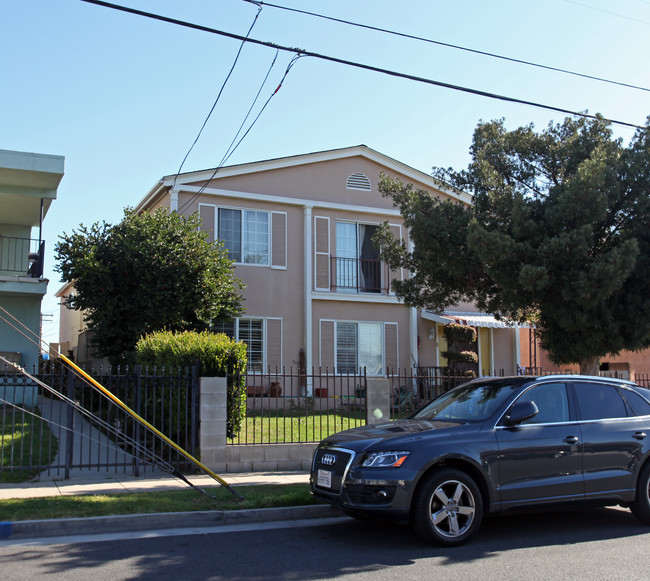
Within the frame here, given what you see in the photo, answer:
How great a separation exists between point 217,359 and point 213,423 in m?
1.03

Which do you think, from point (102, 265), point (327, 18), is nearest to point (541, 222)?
point (327, 18)

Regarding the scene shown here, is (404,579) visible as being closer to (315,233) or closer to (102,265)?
(102,265)

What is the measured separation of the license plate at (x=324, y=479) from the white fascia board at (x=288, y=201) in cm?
1231

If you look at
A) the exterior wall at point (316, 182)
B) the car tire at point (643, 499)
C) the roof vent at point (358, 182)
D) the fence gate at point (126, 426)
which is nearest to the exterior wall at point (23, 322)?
the fence gate at point (126, 426)

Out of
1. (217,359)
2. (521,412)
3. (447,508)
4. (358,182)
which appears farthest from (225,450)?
(358,182)

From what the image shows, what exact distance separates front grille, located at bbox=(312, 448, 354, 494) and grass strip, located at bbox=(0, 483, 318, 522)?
116 centimetres

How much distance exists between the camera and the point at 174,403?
1073 centimetres

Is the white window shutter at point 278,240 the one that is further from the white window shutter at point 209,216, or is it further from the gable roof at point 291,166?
the white window shutter at point 209,216

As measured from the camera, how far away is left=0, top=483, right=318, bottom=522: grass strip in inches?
285

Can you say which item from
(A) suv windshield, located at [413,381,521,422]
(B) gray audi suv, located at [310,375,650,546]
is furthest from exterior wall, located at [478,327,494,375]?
(A) suv windshield, located at [413,381,521,422]

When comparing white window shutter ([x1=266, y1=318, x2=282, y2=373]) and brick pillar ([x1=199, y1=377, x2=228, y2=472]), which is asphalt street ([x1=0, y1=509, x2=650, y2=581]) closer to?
brick pillar ([x1=199, y1=377, x2=228, y2=472])

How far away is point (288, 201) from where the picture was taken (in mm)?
19031

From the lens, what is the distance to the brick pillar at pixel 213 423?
10211 millimetres

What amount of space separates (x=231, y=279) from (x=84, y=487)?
752 cm
